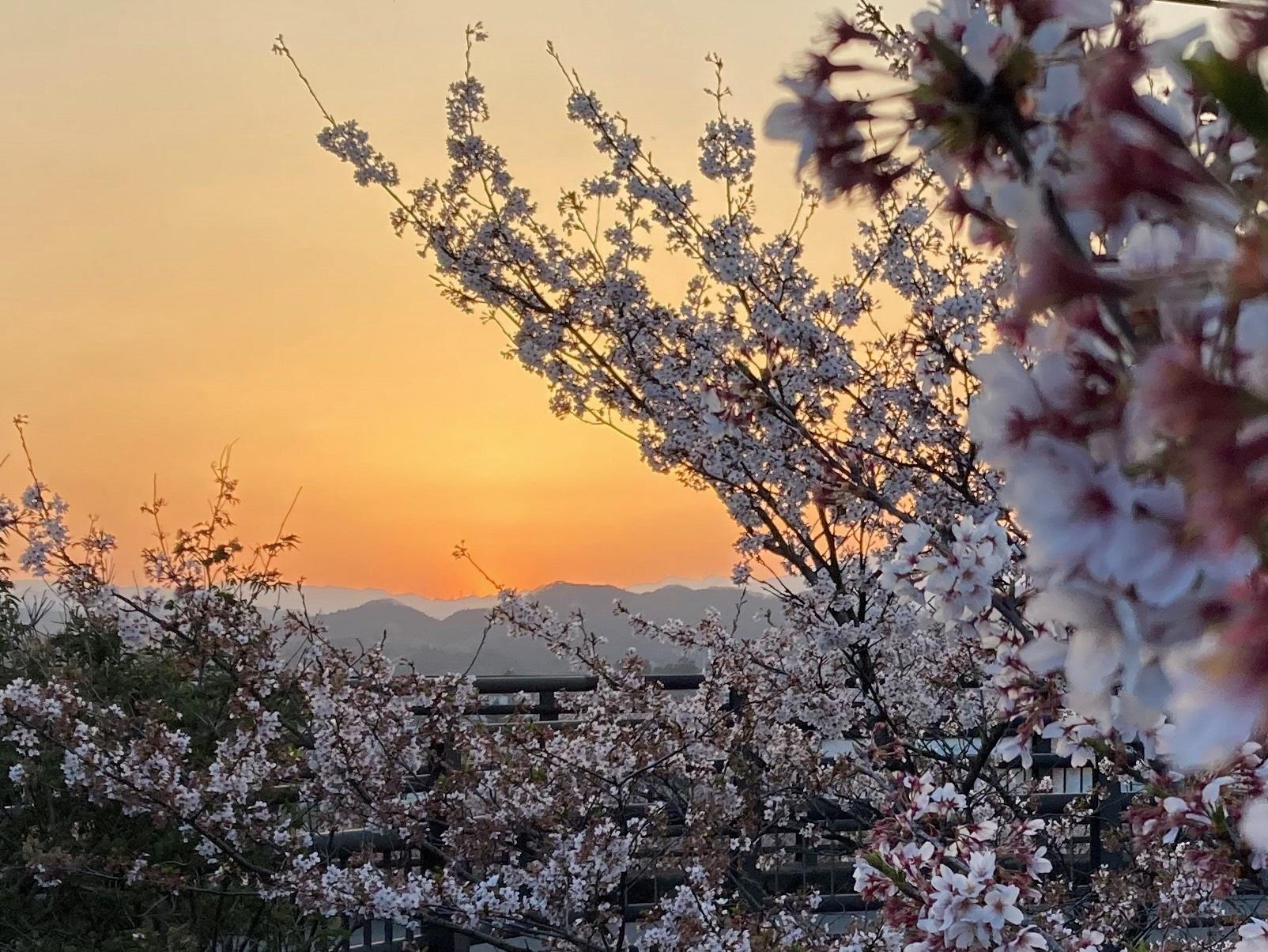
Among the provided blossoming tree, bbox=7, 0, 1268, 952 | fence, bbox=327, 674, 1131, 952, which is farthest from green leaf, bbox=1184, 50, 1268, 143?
fence, bbox=327, 674, 1131, 952

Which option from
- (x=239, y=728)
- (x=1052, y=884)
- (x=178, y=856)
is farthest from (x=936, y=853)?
(x=178, y=856)

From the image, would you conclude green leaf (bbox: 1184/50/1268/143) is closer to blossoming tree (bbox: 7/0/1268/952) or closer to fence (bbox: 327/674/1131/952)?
blossoming tree (bbox: 7/0/1268/952)

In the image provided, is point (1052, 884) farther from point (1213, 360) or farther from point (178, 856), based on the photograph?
point (1213, 360)

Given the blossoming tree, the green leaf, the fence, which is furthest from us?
the fence

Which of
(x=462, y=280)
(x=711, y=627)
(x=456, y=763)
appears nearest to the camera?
(x=456, y=763)

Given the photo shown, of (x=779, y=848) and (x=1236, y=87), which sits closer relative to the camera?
(x=1236, y=87)

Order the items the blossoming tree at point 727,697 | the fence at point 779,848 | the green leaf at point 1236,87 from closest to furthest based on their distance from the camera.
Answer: the green leaf at point 1236,87 → the blossoming tree at point 727,697 → the fence at point 779,848

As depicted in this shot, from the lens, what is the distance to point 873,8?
3.32 metres

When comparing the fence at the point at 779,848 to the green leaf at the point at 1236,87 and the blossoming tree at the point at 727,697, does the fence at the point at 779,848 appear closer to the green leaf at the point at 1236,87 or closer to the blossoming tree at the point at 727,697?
the blossoming tree at the point at 727,697

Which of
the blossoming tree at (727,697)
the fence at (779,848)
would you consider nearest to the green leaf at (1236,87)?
the blossoming tree at (727,697)

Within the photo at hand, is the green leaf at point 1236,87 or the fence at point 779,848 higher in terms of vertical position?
the green leaf at point 1236,87

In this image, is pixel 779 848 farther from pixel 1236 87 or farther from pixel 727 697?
pixel 1236 87

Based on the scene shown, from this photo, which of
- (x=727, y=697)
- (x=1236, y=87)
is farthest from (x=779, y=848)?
(x=1236, y=87)

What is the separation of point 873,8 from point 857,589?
214 cm
